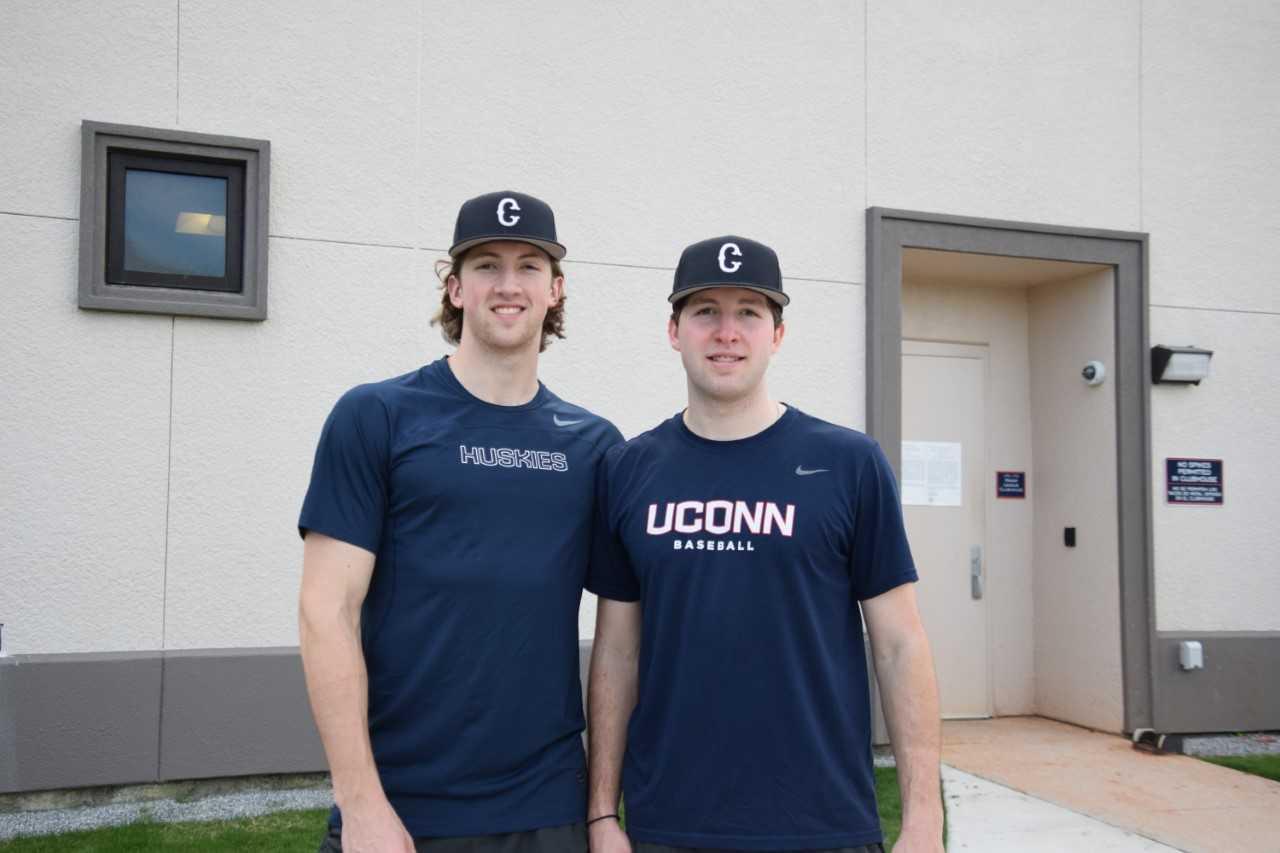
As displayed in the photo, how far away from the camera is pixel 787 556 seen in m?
2.37

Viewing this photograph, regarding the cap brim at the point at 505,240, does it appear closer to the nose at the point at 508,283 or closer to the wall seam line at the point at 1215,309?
the nose at the point at 508,283

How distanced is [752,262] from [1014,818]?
3695mm

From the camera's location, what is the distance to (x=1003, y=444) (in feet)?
24.2

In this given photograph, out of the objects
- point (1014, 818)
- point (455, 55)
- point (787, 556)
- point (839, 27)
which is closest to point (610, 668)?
point (787, 556)

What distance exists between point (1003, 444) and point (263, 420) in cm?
480

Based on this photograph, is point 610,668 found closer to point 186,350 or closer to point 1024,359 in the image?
point 186,350

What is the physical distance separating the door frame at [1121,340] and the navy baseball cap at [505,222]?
391cm

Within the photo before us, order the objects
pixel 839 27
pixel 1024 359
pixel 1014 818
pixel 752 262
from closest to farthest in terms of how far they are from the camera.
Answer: pixel 752 262 < pixel 1014 818 < pixel 839 27 < pixel 1024 359

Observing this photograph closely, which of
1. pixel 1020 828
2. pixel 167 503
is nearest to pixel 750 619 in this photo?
pixel 1020 828

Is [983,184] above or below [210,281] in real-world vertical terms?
above

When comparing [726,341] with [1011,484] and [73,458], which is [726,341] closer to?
[73,458]

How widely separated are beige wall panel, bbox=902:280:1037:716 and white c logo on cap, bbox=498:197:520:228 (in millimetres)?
5086

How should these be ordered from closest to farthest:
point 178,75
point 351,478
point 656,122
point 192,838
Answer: point 351,478 < point 192,838 < point 178,75 < point 656,122

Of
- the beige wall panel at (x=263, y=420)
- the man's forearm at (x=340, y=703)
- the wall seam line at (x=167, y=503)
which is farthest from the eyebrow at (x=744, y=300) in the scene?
the wall seam line at (x=167, y=503)
